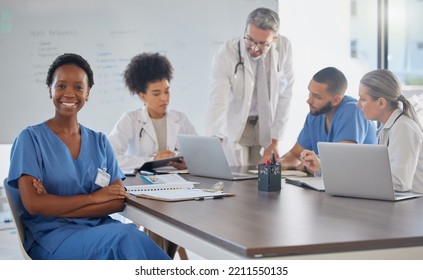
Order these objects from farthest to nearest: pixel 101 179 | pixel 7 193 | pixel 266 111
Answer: pixel 266 111
pixel 101 179
pixel 7 193

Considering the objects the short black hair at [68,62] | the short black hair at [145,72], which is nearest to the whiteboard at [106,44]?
the short black hair at [145,72]

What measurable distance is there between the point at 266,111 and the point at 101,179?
1826mm

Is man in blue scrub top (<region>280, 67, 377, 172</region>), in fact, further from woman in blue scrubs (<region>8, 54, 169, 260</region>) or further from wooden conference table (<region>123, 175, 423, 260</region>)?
woman in blue scrubs (<region>8, 54, 169, 260</region>)

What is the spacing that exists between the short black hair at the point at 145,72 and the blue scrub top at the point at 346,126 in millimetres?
967

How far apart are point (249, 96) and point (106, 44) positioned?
126 centimetres

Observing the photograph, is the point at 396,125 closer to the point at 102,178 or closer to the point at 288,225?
the point at 288,225

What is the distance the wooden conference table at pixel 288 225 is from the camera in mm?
1477

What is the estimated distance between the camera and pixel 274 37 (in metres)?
3.77

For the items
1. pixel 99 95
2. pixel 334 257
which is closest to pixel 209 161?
pixel 334 257

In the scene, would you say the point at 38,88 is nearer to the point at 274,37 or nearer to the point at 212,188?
the point at 274,37

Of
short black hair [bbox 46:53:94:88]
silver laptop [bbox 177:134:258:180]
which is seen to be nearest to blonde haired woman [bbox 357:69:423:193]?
silver laptop [bbox 177:134:258:180]

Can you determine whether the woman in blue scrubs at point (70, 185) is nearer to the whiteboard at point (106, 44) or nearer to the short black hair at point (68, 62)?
the short black hair at point (68, 62)

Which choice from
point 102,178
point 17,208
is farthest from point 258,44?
point 17,208

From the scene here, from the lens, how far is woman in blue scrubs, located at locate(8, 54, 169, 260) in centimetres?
204
